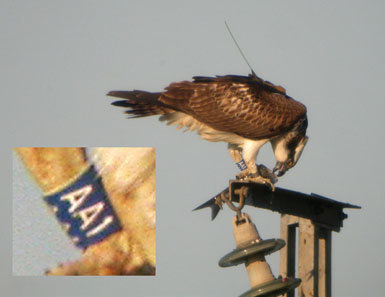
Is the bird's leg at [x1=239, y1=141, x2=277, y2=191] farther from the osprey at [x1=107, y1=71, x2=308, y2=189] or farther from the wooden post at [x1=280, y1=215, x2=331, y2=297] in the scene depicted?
the wooden post at [x1=280, y1=215, x2=331, y2=297]

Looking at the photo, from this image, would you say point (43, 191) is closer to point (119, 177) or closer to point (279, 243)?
point (119, 177)

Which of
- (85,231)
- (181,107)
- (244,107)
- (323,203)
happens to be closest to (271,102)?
(244,107)

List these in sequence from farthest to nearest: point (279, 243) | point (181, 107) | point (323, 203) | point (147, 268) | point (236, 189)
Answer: point (147, 268), point (181, 107), point (323, 203), point (236, 189), point (279, 243)

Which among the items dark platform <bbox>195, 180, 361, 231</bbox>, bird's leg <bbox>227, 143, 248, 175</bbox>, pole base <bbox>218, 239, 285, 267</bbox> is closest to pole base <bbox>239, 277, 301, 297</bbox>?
pole base <bbox>218, 239, 285, 267</bbox>

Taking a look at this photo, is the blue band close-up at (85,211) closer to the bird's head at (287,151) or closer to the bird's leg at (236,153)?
the bird's leg at (236,153)

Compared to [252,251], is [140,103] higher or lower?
higher

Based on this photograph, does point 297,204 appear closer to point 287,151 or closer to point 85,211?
point 287,151

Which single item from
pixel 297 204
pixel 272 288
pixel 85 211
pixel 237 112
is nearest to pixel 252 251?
pixel 272 288
